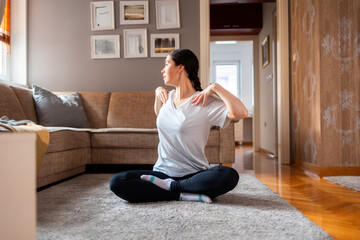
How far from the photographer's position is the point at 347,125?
3.11 meters

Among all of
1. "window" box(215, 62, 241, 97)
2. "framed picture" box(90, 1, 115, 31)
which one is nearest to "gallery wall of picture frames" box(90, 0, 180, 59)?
"framed picture" box(90, 1, 115, 31)

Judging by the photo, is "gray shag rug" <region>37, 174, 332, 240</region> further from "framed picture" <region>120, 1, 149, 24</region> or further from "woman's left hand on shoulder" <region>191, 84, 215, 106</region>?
"framed picture" <region>120, 1, 149, 24</region>

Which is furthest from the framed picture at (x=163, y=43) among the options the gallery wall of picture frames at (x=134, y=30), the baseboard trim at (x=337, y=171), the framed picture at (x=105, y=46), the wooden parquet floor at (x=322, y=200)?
the baseboard trim at (x=337, y=171)

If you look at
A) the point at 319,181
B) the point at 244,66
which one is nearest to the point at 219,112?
the point at 319,181

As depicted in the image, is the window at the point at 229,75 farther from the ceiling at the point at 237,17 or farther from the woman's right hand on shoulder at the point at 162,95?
the woman's right hand on shoulder at the point at 162,95

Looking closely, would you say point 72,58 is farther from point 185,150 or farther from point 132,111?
point 185,150

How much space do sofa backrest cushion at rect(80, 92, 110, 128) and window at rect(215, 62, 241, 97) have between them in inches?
222

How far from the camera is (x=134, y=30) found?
4.26m

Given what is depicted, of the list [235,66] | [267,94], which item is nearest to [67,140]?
[267,94]

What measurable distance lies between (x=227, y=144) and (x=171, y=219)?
1.78 meters

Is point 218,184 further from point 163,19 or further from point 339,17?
point 163,19

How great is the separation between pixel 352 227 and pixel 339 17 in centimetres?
232

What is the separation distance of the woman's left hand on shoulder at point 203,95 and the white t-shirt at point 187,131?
0.03 metres

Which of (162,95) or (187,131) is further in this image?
(162,95)
